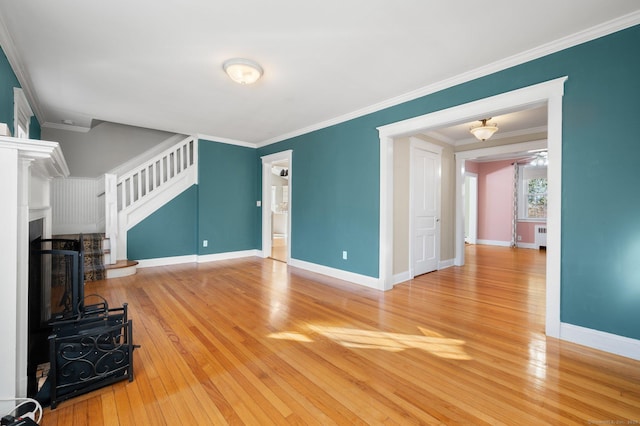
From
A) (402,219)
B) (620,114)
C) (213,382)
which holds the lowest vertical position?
(213,382)

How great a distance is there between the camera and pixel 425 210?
16.1ft

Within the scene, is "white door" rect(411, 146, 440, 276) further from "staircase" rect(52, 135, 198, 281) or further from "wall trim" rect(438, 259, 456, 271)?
"staircase" rect(52, 135, 198, 281)

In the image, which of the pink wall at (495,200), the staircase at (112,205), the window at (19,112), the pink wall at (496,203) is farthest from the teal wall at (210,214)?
the pink wall at (495,200)

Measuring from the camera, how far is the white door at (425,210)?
4676 mm

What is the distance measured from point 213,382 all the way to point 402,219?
11.2 feet

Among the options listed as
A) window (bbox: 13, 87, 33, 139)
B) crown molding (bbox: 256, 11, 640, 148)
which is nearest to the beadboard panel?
window (bbox: 13, 87, 33, 139)

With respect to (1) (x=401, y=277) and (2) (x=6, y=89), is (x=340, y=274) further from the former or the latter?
(2) (x=6, y=89)

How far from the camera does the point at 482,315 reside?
3.05m

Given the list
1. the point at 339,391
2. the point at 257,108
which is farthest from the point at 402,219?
the point at 339,391

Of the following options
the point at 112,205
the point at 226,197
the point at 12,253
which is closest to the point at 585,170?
the point at 12,253

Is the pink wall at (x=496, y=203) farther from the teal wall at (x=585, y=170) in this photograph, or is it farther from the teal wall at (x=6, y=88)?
the teal wall at (x=6, y=88)

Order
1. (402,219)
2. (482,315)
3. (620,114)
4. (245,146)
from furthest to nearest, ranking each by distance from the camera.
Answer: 1. (245,146)
2. (402,219)
3. (482,315)
4. (620,114)

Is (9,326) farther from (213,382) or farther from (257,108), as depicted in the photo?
(257,108)

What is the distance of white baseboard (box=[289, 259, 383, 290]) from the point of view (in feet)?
13.4
